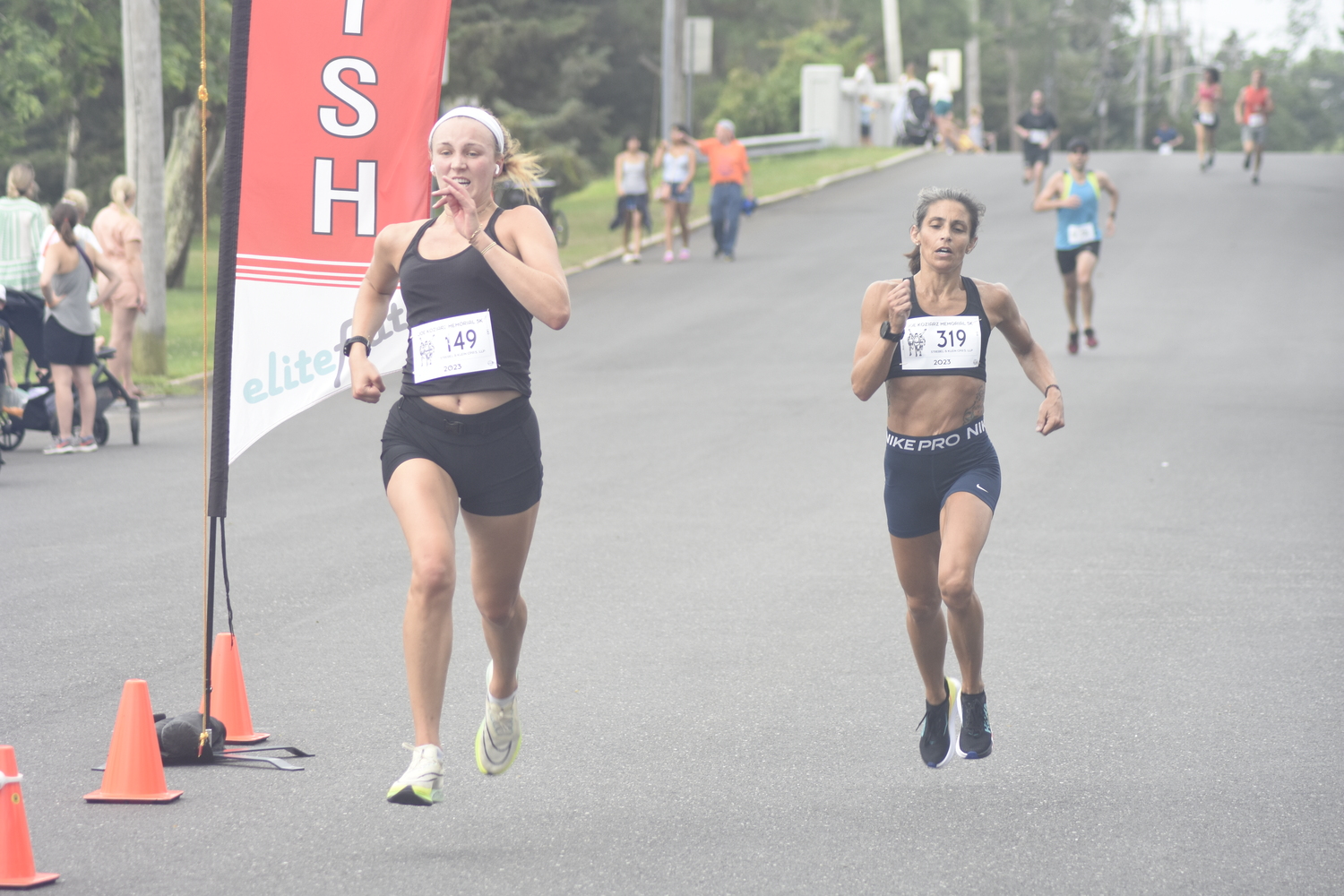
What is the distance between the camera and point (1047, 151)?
1260 inches

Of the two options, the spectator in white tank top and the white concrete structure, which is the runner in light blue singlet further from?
the white concrete structure

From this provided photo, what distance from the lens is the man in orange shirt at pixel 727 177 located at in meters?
24.6

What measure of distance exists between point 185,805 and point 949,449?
2.78 meters

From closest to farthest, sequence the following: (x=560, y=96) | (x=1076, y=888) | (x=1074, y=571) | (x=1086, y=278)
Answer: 1. (x=1076, y=888)
2. (x=1074, y=571)
3. (x=1086, y=278)
4. (x=560, y=96)

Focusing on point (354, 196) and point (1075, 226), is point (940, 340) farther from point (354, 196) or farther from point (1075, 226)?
point (1075, 226)

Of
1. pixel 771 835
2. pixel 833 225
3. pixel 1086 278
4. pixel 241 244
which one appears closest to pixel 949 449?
pixel 771 835

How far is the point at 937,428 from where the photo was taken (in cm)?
555

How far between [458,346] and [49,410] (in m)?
9.12

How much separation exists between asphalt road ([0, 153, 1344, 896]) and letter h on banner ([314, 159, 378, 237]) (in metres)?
1.85

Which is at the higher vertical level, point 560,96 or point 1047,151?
point 560,96

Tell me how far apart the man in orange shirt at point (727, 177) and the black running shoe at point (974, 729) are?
19.4 m

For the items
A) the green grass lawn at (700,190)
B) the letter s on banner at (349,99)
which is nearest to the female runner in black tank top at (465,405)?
the letter s on banner at (349,99)

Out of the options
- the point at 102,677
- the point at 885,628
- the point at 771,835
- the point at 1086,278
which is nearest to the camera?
the point at 771,835

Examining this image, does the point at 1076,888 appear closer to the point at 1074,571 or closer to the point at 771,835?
the point at 771,835
